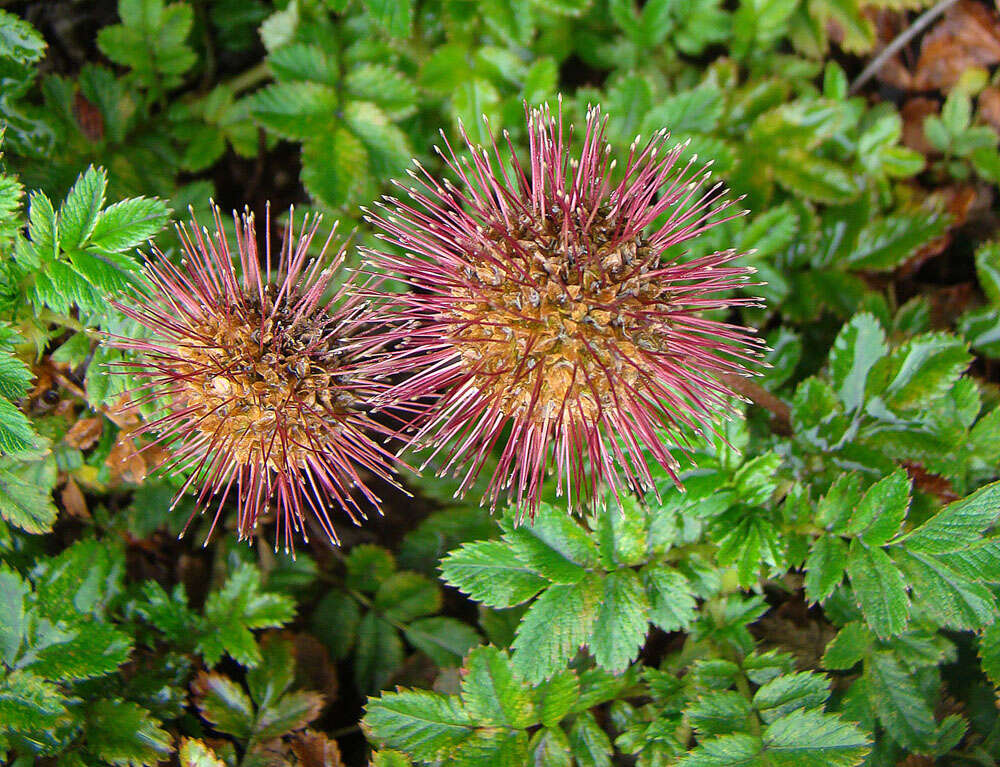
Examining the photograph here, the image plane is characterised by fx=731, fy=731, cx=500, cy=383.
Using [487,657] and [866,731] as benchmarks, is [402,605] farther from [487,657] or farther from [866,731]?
[866,731]

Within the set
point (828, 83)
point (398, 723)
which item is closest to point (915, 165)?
point (828, 83)

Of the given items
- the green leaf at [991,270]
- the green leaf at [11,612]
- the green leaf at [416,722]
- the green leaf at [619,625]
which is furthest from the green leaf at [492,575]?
the green leaf at [991,270]

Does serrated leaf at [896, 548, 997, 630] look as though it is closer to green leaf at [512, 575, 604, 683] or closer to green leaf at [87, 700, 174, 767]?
green leaf at [512, 575, 604, 683]

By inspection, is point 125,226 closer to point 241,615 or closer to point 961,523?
point 241,615

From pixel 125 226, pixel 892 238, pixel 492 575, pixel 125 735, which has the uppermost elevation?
pixel 892 238

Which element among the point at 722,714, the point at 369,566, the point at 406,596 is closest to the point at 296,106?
the point at 369,566

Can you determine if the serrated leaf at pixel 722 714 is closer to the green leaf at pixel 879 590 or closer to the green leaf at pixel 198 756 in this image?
the green leaf at pixel 879 590

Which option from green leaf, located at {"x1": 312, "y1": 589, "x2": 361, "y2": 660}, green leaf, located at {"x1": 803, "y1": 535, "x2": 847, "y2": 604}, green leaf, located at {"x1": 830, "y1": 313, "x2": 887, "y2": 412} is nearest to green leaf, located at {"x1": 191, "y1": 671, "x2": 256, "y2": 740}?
green leaf, located at {"x1": 312, "y1": 589, "x2": 361, "y2": 660}

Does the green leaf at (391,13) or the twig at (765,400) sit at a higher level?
the green leaf at (391,13)
